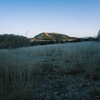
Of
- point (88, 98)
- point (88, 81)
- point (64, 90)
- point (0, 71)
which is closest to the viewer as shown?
point (88, 98)

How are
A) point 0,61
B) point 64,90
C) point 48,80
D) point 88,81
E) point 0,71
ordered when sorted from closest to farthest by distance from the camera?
1. point 64,90
2. point 88,81
3. point 48,80
4. point 0,71
5. point 0,61

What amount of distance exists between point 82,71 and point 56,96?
1174mm

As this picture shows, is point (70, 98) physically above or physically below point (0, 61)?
below

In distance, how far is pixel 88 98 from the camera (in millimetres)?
1226

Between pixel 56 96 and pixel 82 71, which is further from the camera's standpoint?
pixel 82 71

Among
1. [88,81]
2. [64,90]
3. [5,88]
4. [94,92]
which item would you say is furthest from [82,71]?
[5,88]

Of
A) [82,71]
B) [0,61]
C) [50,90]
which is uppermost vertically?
[0,61]

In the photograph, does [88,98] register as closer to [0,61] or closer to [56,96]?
[56,96]

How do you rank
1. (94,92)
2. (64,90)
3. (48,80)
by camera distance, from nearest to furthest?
(94,92) → (64,90) → (48,80)

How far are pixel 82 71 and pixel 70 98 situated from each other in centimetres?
108

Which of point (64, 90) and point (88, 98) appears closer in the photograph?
point (88, 98)

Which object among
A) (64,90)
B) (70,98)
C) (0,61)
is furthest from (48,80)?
(0,61)

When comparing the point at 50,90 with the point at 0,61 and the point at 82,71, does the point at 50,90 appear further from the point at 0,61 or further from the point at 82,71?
the point at 0,61

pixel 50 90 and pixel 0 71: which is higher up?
pixel 0 71
